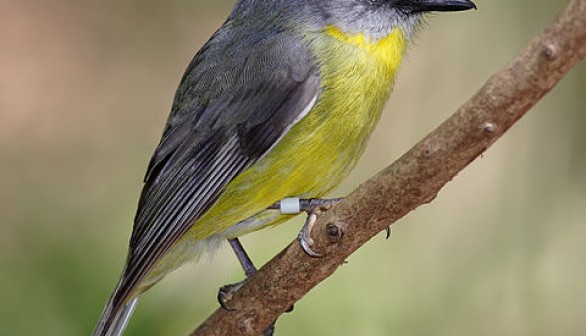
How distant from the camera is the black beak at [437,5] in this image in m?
3.48

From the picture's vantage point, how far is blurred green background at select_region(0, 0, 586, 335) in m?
3.78

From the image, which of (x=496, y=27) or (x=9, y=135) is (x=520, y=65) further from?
(x=9, y=135)

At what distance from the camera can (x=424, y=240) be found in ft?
14.7

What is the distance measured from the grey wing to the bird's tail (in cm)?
3

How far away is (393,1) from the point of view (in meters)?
3.65

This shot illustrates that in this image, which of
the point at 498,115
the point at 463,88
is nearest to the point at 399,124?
the point at 463,88

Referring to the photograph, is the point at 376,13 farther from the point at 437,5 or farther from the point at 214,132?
the point at 214,132

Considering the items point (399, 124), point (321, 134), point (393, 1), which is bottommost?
point (321, 134)

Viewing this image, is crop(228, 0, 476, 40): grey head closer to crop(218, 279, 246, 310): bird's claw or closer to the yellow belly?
the yellow belly

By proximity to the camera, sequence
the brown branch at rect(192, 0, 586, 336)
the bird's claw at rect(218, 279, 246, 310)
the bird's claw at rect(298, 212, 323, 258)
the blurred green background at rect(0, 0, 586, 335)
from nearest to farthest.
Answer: the brown branch at rect(192, 0, 586, 336), the bird's claw at rect(298, 212, 323, 258), the bird's claw at rect(218, 279, 246, 310), the blurred green background at rect(0, 0, 586, 335)

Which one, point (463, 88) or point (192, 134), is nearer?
point (192, 134)

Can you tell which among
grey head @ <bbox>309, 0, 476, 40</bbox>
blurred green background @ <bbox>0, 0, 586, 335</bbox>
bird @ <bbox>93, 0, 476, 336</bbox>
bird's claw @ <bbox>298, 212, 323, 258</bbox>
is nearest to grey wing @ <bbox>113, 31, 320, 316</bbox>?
bird @ <bbox>93, 0, 476, 336</bbox>

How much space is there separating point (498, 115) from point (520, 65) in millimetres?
119

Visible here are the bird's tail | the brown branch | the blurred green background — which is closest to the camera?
the brown branch
